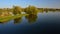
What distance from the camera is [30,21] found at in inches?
99.3

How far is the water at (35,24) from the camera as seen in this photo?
8.16ft

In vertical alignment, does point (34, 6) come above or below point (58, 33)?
above

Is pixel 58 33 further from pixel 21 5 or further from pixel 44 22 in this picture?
pixel 21 5

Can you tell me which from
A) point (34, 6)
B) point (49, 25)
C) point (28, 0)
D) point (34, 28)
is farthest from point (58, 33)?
point (28, 0)

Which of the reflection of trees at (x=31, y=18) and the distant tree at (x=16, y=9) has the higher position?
the distant tree at (x=16, y=9)

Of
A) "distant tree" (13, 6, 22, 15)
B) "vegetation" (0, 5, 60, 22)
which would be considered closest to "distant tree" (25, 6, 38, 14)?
"vegetation" (0, 5, 60, 22)

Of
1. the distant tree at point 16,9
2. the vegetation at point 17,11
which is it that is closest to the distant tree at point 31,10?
the vegetation at point 17,11

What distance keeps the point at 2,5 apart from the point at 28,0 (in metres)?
0.52

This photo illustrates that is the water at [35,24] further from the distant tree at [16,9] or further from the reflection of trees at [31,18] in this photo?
the distant tree at [16,9]

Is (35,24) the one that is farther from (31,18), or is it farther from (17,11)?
(17,11)

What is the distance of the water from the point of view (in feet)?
8.16

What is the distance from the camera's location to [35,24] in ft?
8.22

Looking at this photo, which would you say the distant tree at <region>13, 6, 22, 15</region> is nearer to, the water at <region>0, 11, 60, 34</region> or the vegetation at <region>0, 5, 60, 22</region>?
the vegetation at <region>0, 5, 60, 22</region>

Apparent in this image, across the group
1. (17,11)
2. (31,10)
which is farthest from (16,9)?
(31,10)
